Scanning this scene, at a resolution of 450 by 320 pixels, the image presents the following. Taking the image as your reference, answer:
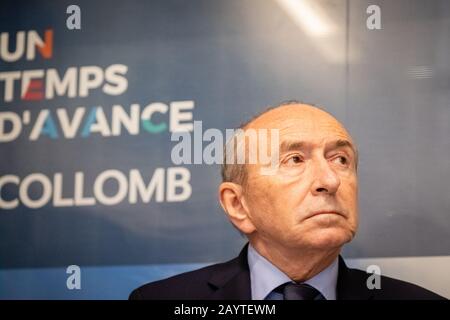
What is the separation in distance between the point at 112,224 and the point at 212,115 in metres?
0.59

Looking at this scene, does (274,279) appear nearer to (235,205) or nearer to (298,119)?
(235,205)

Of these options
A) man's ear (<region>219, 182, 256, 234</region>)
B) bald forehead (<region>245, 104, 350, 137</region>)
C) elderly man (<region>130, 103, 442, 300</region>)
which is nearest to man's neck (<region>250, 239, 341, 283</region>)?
elderly man (<region>130, 103, 442, 300</region>)

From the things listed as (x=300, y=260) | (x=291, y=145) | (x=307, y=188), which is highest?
(x=291, y=145)

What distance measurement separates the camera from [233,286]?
3316 mm

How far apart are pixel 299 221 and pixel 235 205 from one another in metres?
0.30

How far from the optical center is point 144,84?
3.65m

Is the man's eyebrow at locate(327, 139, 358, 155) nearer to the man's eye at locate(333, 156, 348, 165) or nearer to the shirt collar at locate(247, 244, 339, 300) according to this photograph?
the man's eye at locate(333, 156, 348, 165)

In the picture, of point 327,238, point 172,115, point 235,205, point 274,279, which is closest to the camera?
point 327,238

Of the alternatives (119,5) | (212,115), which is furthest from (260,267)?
(119,5)

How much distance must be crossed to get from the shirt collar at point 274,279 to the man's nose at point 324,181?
281mm

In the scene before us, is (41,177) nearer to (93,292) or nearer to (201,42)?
(93,292)

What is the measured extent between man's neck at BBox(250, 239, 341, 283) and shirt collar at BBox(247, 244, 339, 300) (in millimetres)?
16

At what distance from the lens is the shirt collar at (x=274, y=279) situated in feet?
10.7

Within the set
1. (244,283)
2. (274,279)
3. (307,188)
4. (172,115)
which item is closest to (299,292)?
(274,279)
